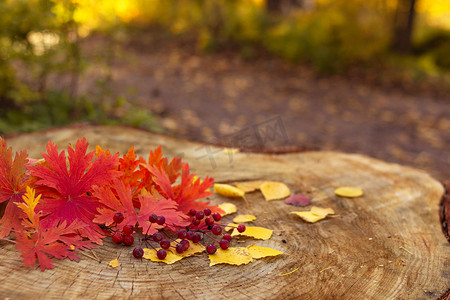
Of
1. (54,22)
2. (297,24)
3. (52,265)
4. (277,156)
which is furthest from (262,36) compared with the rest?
(52,265)

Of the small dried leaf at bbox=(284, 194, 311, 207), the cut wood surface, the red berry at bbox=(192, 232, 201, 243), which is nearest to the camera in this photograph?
the cut wood surface

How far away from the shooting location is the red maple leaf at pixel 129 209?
52.3 inches

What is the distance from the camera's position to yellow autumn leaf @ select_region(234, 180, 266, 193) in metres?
1.83

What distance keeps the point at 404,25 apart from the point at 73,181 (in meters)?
9.80

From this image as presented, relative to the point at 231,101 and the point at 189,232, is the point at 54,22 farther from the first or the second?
the point at 189,232

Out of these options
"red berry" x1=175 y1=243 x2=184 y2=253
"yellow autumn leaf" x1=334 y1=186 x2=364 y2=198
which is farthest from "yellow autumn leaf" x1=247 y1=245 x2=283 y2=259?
"yellow autumn leaf" x1=334 y1=186 x2=364 y2=198

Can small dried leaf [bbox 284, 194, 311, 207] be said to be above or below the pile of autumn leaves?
below

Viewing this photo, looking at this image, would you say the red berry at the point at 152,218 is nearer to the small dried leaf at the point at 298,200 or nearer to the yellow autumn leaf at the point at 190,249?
the yellow autumn leaf at the point at 190,249

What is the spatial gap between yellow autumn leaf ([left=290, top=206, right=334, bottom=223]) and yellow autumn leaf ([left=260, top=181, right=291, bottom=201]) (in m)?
0.14

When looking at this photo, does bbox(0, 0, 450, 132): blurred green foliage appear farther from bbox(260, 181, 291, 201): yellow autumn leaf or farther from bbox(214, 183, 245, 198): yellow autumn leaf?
bbox(260, 181, 291, 201): yellow autumn leaf

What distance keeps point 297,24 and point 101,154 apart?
8.46m

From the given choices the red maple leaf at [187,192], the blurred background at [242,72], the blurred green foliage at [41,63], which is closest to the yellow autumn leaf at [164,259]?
the red maple leaf at [187,192]

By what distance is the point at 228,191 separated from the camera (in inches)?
69.4

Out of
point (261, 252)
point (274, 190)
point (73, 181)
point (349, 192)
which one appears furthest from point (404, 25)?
point (73, 181)
